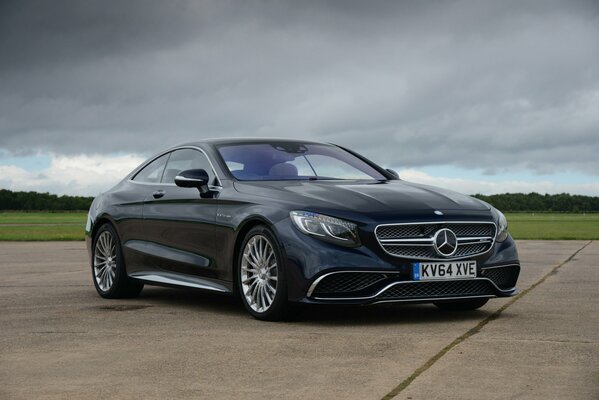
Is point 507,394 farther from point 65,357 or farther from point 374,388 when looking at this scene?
point 65,357

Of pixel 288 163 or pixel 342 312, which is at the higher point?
pixel 288 163

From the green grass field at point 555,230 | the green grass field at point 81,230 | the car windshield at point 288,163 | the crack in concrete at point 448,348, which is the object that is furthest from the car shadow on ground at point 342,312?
the green grass field at point 555,230

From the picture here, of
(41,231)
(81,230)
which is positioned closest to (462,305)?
(41,231)

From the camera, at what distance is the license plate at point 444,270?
7898mm

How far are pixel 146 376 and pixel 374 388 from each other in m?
1.30

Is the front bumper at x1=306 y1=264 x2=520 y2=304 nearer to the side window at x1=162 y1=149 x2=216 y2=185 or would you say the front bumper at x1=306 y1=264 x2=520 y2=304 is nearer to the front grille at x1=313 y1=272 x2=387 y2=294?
the front grille at x1=313 y1=272 x2=387 y2=294

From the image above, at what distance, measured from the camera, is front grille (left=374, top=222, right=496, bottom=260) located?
7895 mm

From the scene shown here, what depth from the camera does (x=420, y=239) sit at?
7.97 m

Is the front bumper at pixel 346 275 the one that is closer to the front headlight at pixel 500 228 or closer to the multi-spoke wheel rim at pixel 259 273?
the multi-spoke wheel rim at pixel 259 273

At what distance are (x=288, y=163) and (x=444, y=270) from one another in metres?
1.95

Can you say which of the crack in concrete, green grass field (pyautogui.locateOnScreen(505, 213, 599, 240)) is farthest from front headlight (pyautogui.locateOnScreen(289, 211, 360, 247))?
green grass field (pyautogui.locateOnScreen(505, 213, 599, 240))

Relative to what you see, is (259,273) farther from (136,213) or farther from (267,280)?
(136,213)

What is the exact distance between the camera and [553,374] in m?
5.60

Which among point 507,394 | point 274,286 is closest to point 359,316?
point 274,286
